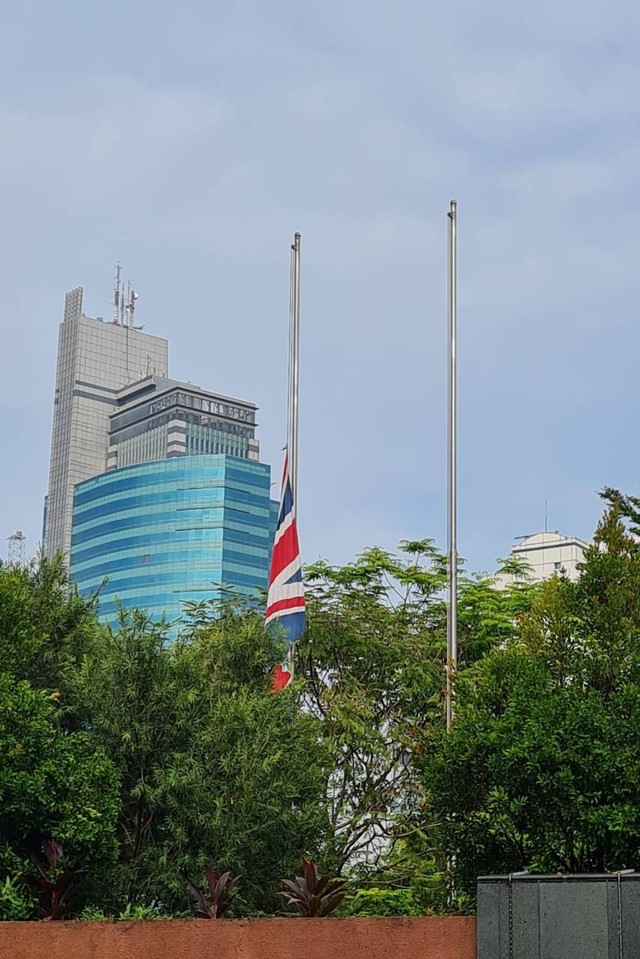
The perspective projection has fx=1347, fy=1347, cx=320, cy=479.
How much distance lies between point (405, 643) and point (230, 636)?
5.51 meters

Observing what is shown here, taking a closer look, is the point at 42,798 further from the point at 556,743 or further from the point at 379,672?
the point at 379,672

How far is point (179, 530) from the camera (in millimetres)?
157125

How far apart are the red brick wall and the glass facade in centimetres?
13973

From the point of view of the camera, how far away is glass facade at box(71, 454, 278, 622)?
157 metres

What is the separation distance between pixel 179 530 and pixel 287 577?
13369 centimetres

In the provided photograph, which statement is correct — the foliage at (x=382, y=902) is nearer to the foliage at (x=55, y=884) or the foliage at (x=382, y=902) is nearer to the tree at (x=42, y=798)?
the tree at (x=42, y=798)

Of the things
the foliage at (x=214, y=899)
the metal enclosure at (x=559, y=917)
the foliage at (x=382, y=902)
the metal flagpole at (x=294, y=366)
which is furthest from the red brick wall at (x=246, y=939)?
the metal flagpole at (x=294, y=366)

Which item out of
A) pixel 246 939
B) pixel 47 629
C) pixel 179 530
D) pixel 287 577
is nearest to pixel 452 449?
pixel 287 577

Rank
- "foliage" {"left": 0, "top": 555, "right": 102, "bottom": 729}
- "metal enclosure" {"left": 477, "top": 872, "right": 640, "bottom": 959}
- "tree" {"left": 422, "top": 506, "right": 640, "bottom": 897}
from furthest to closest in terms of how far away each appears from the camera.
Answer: "foliage" {"left": 0, "top": 555, "right": 102, "bottom": 729}, "tree" {"left": 422, "top": 506, "right": 640, "bottom": 897}, "metal enclosure" {"left": 477, "top": 872, "right": 640, "bottom": 959}

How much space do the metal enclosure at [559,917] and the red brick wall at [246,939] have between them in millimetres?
327

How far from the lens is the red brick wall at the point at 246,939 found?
14.6 meters

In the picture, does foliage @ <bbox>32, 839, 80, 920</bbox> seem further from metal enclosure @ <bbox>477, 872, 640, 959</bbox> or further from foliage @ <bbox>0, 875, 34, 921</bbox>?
metal enclosure @ <bbox>477, 872, 640, 959</bbox>

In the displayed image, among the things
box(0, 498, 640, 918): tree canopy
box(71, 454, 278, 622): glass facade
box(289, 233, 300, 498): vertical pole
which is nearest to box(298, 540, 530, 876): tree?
box(0, 498, 640, 918): tree canopy

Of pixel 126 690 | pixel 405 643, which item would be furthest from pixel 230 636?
pixel 405 643
